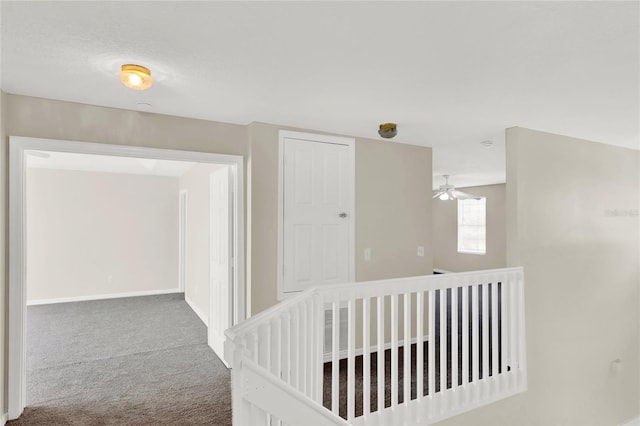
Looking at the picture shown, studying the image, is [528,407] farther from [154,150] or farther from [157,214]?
[157,214]

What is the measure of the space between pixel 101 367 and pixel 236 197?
2157mm

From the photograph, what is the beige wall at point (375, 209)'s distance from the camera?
3381 mm

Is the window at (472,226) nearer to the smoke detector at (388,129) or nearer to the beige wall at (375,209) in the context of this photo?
the beige wall at (375,209)

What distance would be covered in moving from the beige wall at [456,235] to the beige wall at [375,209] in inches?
195

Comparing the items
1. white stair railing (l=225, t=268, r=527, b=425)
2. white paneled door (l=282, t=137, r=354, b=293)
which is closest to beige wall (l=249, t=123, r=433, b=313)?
white paneled door (l=282, t=137, r=354, b=293)

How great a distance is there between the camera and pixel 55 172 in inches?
257

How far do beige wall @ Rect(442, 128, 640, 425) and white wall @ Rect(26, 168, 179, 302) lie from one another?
619cm

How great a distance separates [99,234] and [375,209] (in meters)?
5.43

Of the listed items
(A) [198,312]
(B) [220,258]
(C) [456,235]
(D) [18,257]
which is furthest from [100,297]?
(C) [456,235]

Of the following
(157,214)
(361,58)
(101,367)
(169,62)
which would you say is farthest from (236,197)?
(157,214)

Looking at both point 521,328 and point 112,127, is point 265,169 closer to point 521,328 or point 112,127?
point 112,127

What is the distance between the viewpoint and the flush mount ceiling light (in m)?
2.07

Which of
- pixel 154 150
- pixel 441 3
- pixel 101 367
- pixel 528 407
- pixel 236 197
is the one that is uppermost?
pixel 441 3

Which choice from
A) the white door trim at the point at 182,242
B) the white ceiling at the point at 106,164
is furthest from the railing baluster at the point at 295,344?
the white door trim at the point at 182,242
